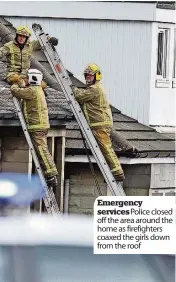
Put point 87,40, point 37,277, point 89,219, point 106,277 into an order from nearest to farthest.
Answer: point 37,277 → point 106,277 → point 89,219 → point 87,40

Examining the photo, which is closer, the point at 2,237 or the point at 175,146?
the point at 2,237

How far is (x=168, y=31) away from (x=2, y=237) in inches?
64.5

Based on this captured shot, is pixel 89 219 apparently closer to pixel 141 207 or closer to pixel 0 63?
pixel 141 207

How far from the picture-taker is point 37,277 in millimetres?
4020

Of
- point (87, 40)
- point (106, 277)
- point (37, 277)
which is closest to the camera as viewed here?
point (37, 277)

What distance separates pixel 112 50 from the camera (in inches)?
209

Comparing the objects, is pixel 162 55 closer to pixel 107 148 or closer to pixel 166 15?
pixel 166 15

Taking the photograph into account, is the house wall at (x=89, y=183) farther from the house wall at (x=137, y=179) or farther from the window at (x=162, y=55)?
the window at (x=162, y=55)

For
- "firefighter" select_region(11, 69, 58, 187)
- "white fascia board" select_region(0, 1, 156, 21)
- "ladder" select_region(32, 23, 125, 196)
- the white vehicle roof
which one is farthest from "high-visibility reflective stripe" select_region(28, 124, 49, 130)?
the white vehicle roof

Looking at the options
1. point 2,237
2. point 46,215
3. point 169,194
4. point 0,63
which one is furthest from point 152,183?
point 2,237

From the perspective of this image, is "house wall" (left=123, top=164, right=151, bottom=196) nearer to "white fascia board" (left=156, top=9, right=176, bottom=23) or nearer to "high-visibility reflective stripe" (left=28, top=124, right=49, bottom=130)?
"high-visibility reflective stripe" (left=28, top=124, right=49, bottom=130)

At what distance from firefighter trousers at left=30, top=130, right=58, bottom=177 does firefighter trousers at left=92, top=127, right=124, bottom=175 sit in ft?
0.81

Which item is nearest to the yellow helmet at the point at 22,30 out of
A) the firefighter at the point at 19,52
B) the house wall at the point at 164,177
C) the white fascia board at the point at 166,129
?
the firefighter at the point at 19,52

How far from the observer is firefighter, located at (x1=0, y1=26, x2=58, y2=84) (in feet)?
17.1
